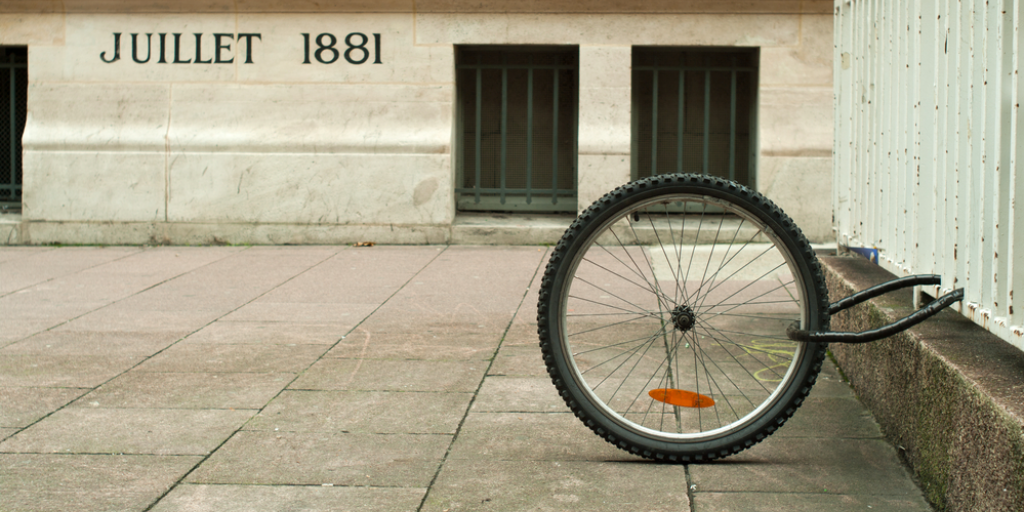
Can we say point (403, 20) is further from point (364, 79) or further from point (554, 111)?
point (554, 111)

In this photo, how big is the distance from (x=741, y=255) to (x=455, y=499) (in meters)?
6.12

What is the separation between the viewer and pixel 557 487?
123 inches

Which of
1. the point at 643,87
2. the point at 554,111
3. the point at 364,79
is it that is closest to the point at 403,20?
the point at 364,79

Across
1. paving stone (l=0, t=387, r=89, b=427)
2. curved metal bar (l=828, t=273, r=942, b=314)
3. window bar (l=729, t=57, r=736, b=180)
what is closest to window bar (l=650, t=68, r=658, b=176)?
window bar (l=729, t=57, r=736, b=180)

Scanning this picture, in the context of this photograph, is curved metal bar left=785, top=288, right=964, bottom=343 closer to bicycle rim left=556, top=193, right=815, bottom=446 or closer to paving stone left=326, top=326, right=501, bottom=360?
bicycle rim left=556, top=193, right=815, bottom=446

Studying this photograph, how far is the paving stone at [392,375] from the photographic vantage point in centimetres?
440

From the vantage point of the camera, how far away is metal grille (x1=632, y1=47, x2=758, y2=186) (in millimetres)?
10680

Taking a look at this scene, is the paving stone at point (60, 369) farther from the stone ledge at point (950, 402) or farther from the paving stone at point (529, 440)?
the stone ledge at point (950, 402)

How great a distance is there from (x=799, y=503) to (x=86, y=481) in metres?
2.25

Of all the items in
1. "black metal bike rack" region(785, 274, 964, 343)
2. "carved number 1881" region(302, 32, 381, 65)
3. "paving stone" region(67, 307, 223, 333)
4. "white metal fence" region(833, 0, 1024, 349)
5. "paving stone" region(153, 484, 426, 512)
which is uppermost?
"carved number 1881" region(302, 32, 381, 65)

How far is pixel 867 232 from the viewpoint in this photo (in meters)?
4.66

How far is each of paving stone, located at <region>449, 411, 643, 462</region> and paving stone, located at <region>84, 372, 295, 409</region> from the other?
0.99 meters

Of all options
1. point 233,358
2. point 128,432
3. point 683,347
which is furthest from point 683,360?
point 128,432

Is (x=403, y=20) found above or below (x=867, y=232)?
above
